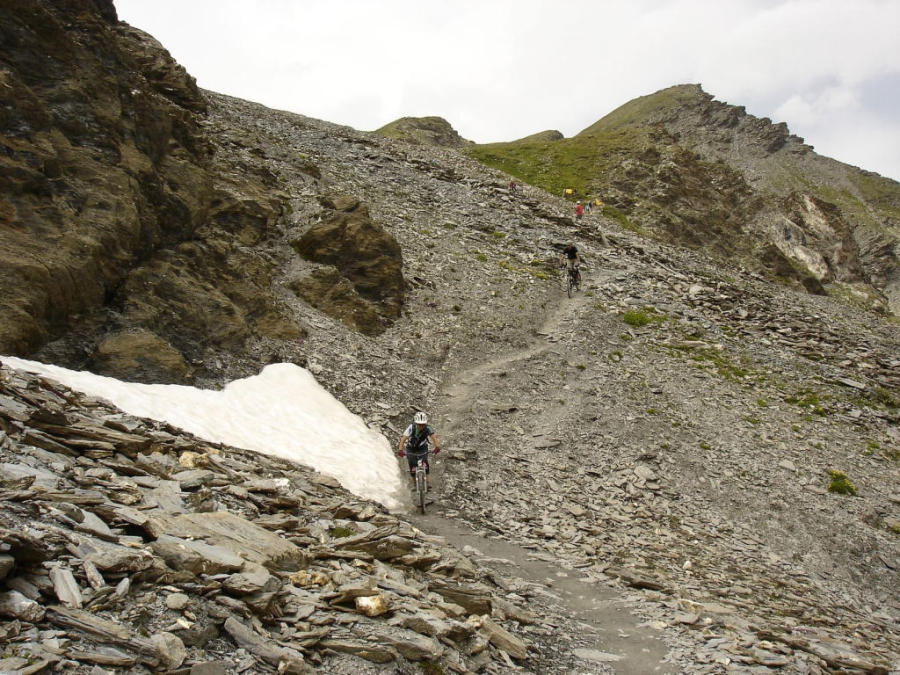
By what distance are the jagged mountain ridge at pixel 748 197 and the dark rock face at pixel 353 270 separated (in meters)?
39.5

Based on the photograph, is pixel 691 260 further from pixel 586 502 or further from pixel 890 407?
pixel 586 502

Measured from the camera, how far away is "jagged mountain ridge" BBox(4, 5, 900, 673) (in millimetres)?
14289

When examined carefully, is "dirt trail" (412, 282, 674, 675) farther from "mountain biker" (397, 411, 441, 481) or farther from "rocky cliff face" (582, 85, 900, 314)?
"rocky cliff face" (582, 85, 900, 314)

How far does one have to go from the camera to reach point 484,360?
3009cm

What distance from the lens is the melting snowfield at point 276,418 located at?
16.4 meters

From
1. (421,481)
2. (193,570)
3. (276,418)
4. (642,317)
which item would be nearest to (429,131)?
(642,317)

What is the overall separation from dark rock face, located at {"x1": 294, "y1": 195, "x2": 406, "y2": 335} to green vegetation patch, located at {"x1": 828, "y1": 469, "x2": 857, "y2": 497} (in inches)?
858

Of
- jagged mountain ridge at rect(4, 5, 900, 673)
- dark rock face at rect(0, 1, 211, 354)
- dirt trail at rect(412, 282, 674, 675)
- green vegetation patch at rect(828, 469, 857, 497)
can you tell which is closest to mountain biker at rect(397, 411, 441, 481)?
dirt trail at rect(412, 282, 674, 675)

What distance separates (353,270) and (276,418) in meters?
14.8

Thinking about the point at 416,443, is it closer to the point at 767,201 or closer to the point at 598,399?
the point at 598,399

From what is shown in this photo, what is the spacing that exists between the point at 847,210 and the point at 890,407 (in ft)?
393

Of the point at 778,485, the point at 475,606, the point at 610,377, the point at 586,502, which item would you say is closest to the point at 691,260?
the point at 610,377

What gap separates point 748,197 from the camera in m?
82.1

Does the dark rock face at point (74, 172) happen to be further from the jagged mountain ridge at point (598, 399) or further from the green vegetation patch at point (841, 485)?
the green vegetation patch at point (841, 485)
